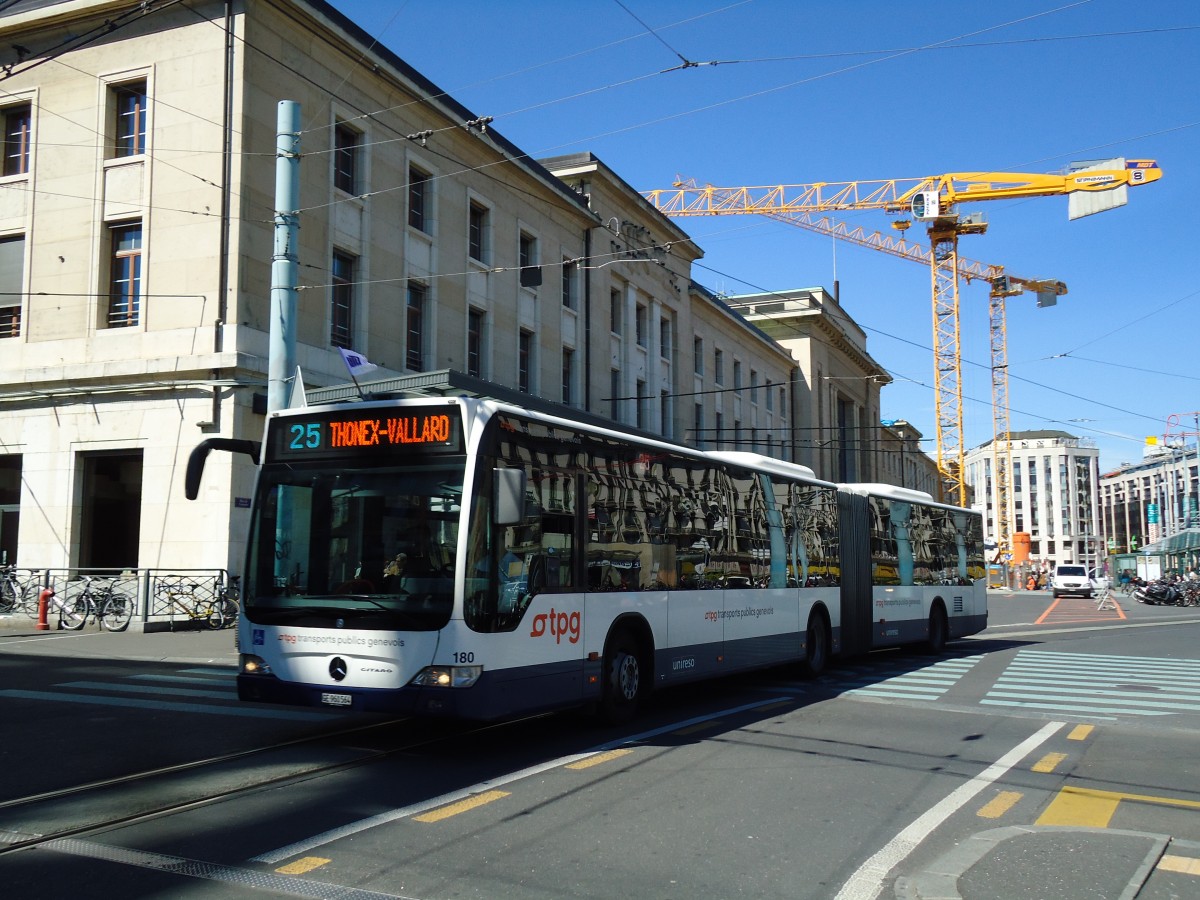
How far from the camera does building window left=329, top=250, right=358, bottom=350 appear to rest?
995 inches

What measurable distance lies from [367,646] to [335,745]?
1.29 metres

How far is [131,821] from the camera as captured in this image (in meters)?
6.51

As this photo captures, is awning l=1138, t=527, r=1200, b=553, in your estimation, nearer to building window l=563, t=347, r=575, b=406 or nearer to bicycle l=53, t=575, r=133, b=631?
building window l=563, t=347, r=575, b=406

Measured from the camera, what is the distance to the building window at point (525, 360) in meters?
33.8

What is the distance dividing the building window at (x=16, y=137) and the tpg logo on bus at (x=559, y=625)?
878 inches

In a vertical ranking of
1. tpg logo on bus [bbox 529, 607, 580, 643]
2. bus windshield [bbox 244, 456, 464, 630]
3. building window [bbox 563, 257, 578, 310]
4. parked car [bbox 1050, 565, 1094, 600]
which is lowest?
parked car [bbox 1050, 565, 1094, 600]

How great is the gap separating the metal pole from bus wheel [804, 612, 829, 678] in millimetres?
8075

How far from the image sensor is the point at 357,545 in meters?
8.73

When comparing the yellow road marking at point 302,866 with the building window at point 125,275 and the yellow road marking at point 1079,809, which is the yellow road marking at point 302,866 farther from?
the building window at point 125,275

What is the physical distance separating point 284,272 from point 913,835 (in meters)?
12.1

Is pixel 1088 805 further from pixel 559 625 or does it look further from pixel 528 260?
pixel 528 260

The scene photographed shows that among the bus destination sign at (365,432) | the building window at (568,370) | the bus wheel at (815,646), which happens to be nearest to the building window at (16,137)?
the building window at (568,370)

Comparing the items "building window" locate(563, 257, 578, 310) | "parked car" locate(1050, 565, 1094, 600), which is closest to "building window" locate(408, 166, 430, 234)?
"building window" locate(563, 257, 578, 310)

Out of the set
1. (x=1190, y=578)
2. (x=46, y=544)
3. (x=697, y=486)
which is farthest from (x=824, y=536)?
(x=1190, y=578)
